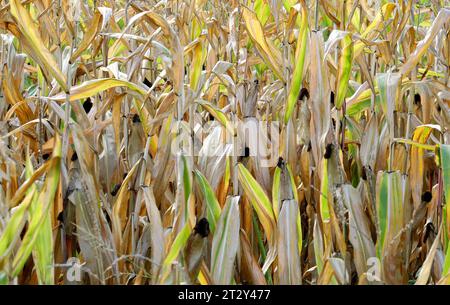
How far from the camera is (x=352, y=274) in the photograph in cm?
135

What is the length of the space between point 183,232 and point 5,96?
2.10 ft

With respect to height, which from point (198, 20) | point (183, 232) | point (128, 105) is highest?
point (198, 20)

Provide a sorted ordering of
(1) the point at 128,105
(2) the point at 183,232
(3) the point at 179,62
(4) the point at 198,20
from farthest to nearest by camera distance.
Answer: (4) the point at 198,20, (1) the point at 128,105, (3) the point at 179,62, (2) the point at 183,232

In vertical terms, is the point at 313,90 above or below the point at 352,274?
above

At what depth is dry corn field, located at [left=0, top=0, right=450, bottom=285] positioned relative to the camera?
1157mm

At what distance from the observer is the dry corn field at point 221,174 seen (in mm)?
1157

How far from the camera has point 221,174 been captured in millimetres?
1335

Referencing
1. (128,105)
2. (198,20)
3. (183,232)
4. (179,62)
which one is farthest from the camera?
(198,20)

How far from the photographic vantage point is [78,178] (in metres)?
1.25

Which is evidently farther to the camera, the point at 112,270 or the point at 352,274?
the point at 352,274
